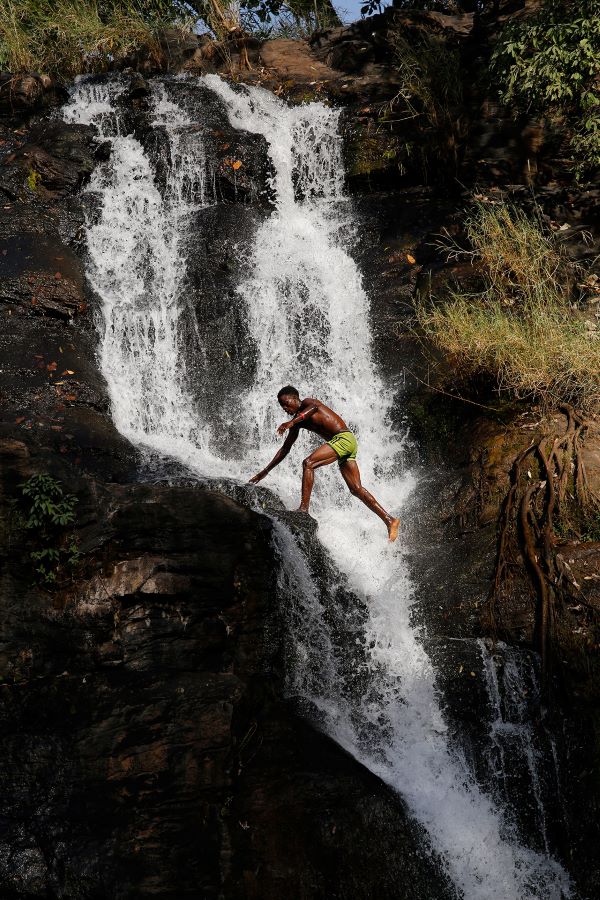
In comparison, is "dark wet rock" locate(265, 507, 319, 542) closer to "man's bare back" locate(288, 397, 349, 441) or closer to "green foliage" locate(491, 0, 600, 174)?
"man's bare back" locate(288, 397, 349, 441)

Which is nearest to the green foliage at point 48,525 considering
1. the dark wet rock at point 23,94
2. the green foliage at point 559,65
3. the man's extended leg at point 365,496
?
the man's extended leg at point 365,496

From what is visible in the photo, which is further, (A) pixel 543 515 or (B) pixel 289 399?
(B) pixel 289 399

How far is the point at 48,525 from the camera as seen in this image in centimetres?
535

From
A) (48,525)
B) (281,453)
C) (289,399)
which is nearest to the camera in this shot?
(48,525)

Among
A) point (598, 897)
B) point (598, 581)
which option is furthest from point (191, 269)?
point (598, 897)

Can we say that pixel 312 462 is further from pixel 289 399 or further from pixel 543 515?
pixel 543 515

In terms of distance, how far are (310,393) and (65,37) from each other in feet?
27.0

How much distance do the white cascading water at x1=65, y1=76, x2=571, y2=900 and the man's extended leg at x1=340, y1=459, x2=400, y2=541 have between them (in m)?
0.31

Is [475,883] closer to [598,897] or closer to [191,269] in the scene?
[598,897]

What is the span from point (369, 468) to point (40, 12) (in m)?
10.6

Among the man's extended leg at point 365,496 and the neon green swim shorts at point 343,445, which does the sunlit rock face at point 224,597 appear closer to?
the man's extended leg at point 365,496

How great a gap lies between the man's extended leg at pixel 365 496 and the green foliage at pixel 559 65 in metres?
5.36

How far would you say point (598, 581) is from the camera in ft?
20.5

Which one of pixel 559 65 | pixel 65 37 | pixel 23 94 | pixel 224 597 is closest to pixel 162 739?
pixel 224 597
